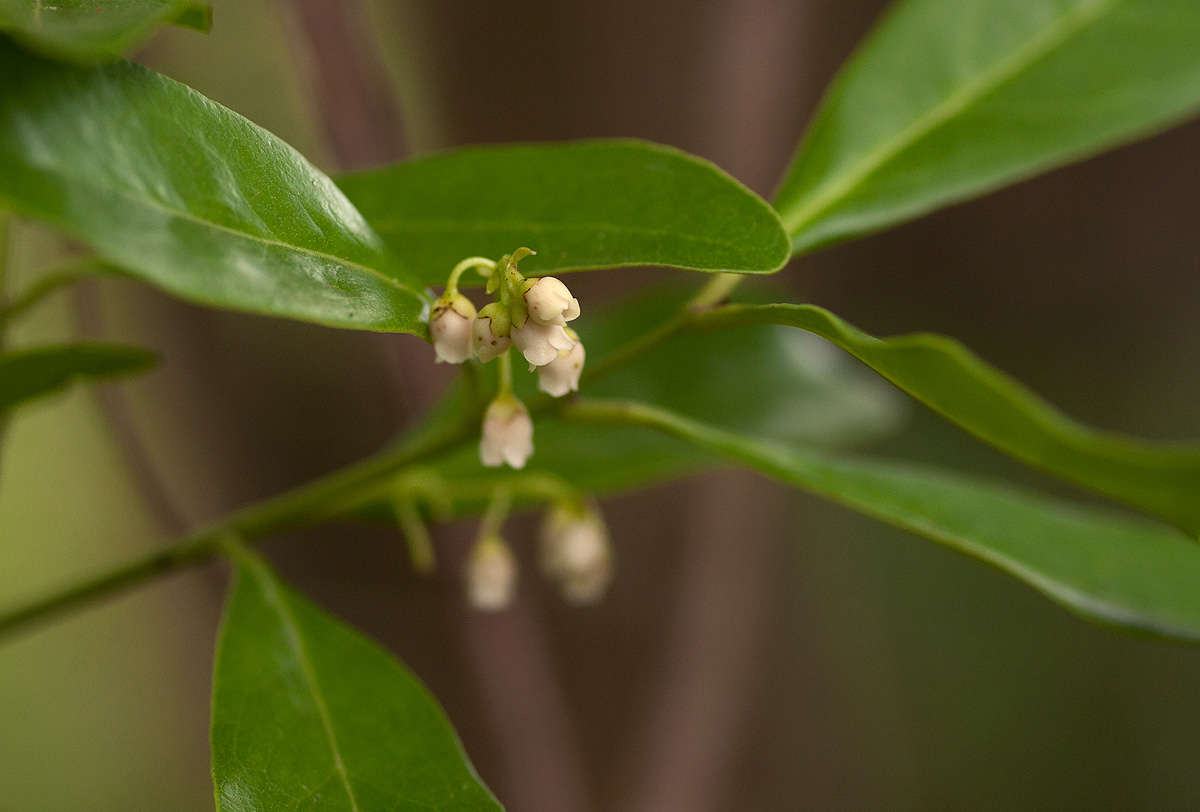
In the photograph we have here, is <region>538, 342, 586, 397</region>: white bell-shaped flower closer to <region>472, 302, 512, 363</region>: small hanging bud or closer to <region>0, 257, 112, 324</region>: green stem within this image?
<region>472, 302, 512, 363</region>: small hanging bud

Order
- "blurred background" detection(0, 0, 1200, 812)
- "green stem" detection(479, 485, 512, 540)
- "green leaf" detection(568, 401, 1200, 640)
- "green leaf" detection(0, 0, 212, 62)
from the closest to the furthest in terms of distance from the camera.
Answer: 1. "green leaf" detection(0, 0, 212, 62)
2. "green leaf" detection(568, 401, 1200, 640)
3. "green stem" detection(479, 485, 512, 540)
4. "blurred background" detection(0, 0, 1200, 812)

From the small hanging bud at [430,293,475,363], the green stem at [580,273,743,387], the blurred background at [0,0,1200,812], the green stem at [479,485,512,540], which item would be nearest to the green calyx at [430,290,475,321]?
the small hanging bud at [430,293,475,363]

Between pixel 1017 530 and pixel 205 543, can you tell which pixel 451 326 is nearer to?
pixel 205 543

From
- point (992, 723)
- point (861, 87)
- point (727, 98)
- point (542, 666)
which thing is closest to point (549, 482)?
point (861, 87)

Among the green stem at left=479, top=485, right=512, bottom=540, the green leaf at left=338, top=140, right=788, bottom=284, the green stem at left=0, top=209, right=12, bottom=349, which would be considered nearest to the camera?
the green leaf at left=338, top=140, right=788, bottom=284

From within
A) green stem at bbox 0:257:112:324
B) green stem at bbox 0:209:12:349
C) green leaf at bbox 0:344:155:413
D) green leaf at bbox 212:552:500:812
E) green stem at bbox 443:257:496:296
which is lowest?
green leaf at bbox 212:552:500:812

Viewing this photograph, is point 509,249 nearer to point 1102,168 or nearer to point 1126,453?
point 1126,453
